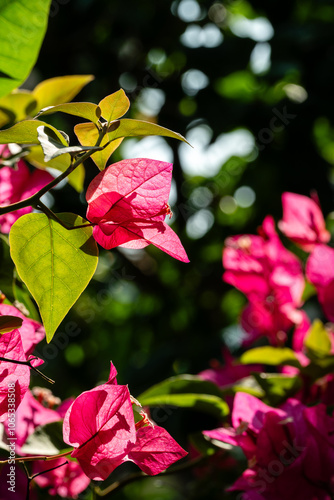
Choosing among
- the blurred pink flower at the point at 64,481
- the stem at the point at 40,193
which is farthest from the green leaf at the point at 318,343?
the stem at the point at 40,193

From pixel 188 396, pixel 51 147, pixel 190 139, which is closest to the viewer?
pixel 51 147

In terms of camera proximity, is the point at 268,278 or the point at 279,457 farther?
the point at 268,278

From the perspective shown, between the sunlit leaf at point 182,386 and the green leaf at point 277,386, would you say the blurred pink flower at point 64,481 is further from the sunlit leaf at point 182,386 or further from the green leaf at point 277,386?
the green leaf at point 277,386

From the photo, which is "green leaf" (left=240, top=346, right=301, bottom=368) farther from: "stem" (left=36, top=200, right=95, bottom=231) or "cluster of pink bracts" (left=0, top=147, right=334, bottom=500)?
"stem" (left=36, top=200, right=95, bottom=231)

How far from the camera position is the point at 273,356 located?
583 millimetres

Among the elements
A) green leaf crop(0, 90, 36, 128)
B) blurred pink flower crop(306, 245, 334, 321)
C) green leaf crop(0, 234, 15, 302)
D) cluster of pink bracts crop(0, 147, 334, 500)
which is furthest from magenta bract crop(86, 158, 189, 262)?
blurred pink flower crop(306, 245, 334, 321)

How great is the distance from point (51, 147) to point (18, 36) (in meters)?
0.17

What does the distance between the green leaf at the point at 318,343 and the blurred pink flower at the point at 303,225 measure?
0.57ft

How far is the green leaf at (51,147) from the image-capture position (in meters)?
0.26

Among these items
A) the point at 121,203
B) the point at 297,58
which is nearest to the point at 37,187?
the point at 121,203

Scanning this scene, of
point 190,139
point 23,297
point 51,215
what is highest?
point 51,215

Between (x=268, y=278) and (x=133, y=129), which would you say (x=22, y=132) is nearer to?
(x=133, y=129)

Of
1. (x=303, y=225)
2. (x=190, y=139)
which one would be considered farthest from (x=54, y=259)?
(x=190, y=139)

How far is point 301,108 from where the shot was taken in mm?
1126
